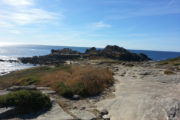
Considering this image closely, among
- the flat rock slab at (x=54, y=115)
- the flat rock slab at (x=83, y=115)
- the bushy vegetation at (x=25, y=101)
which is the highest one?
the bushy vegetation at (x=25, y=101)

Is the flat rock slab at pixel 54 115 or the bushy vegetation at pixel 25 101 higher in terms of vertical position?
the bushy vegetation at pixel 25 101

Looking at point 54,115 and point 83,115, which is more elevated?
point 54,115

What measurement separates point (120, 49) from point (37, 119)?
62.6m

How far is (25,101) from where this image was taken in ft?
17.0

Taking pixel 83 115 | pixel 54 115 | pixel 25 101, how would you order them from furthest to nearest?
1. pixel 83 115
2. pixel 25 101
3. pixel 54 115

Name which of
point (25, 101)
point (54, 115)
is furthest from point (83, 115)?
point (25, 101)

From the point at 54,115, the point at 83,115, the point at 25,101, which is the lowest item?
the point at 83,115

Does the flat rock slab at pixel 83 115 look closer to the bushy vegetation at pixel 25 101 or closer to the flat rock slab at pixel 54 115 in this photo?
the flat rock slab at pixel 54 115

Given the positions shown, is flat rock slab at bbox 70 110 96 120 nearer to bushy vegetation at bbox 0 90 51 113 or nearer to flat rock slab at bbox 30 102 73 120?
flat rock slab at bbox 30 102 73 120

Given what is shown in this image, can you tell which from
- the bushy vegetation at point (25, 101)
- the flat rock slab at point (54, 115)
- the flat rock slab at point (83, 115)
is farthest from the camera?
the flat rock slab at point (83, 115)

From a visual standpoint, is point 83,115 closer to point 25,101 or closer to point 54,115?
point 54,115

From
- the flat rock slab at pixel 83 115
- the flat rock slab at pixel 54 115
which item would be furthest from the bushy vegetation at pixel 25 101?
the flat rock slab at pixel 83 115

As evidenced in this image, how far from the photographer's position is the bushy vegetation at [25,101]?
5.03 metres

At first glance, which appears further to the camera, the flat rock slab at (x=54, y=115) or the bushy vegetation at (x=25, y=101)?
the bushy vegetation at (x=25, y=101)
